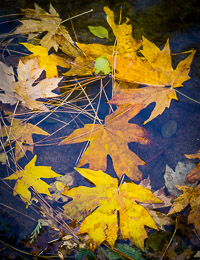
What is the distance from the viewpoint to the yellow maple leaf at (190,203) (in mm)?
1130

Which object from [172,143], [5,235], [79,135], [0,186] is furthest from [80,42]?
[5,235]

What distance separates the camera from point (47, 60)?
56.7 inches

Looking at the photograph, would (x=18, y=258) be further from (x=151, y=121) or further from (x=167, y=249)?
(x=151, y=121)

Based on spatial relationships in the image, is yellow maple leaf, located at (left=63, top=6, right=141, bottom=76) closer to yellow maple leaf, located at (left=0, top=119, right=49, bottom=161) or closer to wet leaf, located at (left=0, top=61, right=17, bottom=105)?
wet leaf, located at (left=0, top=61, right=17, bottom=105)

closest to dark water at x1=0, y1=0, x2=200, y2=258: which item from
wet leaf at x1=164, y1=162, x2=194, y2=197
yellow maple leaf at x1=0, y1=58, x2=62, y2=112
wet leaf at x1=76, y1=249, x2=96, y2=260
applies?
wet leaf at x1=164, y1=162, x2=194, y2=197

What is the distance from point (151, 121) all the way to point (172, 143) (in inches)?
8.5

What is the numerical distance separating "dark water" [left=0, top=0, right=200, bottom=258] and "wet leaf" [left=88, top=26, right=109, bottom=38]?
0.04 meters

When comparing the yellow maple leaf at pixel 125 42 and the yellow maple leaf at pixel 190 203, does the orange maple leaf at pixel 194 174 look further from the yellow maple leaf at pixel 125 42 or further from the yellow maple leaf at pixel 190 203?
the yellow maple leaf at pixel 125 42

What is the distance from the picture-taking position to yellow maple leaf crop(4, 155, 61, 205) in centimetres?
121

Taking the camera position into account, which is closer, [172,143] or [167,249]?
[167,249]

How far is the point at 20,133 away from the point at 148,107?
3.09ft

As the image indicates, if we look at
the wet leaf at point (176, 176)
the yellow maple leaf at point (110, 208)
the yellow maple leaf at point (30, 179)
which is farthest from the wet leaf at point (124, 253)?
the yellow maple leaf at point (30, 179)

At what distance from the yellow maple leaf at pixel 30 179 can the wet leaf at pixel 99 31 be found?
3.77ft

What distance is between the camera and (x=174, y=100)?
1396mm
